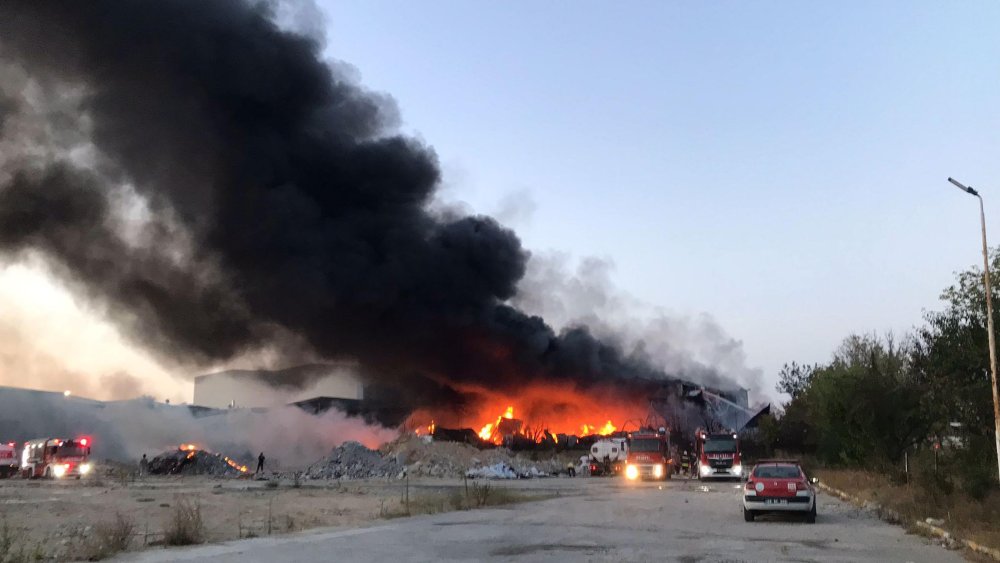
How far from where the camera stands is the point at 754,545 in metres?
14.5

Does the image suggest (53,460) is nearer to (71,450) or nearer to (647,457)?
(71,450)

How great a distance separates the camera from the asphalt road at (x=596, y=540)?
1305 centimetres

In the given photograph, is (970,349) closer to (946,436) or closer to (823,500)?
(946,436)

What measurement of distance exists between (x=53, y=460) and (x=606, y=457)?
33.9 metres

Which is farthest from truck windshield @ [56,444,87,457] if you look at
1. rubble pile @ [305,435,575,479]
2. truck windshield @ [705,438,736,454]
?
truck windshield @ [705,438,736,454]

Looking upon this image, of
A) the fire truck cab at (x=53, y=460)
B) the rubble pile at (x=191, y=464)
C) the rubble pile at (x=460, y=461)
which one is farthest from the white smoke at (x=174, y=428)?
the fire truck cab at (x=53, y=460)

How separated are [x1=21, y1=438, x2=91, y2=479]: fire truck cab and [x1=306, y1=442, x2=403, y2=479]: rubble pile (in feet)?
45.1

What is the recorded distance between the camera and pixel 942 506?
19.2 metres

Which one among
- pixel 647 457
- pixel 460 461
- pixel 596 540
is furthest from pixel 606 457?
pixel 596 540

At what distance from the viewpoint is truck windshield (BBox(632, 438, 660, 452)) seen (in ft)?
144

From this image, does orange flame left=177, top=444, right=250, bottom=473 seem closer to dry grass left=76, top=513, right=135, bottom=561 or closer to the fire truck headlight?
the fire truck headlight

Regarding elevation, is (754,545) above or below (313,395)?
below

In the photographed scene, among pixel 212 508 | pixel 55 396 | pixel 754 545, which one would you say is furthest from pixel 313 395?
pixel 754 545

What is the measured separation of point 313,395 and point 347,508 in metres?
49.2
